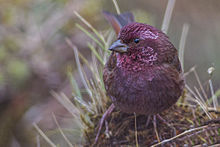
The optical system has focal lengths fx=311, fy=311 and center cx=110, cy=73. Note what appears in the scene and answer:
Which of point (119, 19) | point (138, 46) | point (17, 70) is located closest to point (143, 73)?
point (138, 46)

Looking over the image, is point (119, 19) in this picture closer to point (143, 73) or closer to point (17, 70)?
point (143, 73)

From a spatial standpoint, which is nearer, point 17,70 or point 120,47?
point 120,47

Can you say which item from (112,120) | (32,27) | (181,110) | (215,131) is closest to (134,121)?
(112,120)

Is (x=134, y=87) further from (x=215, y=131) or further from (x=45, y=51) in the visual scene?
(x=45, y=51)

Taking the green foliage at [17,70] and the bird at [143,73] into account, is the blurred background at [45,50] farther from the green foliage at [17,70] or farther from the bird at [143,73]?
the bird at [143,73]

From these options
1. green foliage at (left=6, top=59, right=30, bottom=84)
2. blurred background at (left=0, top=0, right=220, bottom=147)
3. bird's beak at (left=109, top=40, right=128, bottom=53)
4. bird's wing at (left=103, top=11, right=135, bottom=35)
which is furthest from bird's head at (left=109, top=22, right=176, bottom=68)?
green foliage at (left=6, top=59, right=30, bottom=84)

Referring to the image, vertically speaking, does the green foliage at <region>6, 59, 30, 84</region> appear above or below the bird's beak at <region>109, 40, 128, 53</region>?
below

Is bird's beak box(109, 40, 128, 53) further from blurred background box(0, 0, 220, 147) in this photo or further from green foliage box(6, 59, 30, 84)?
green foliage box(6, 59, 30, 84)
